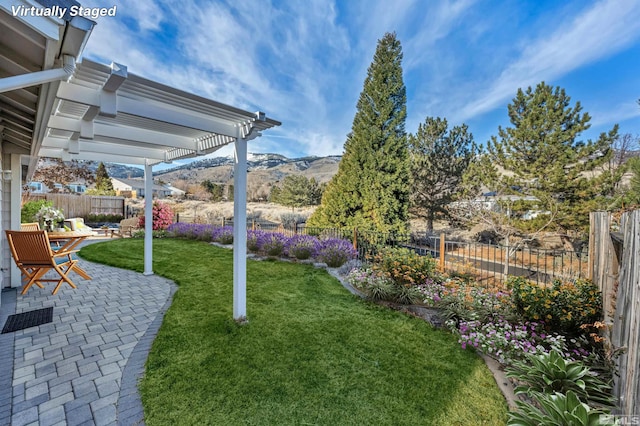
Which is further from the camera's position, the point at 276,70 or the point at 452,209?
the point at 452,209

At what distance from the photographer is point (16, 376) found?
7.80ft

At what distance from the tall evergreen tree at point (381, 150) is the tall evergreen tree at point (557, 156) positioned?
4003 mm

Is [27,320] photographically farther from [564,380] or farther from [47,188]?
[47,188]

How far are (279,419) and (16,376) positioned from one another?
96.2 inches

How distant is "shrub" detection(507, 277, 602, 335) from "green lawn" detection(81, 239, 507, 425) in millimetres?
1010

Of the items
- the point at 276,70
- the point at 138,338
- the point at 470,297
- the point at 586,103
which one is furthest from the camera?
the point at 276,70

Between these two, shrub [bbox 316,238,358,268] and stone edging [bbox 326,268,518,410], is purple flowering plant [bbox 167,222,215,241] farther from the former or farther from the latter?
stone edging [bbox 326,268,518,410]

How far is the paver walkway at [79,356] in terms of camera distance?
2.00m

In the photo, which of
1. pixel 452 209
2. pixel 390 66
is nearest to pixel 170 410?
pixel 390 66

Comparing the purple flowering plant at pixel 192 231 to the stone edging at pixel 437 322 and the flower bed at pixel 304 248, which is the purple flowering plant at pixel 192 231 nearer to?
the flower bed at pixel 304 248

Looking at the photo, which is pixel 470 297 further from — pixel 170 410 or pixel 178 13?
pixel 178 13

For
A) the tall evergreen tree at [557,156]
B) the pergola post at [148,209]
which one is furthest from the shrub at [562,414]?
the tall evergreen tree at [557,156]

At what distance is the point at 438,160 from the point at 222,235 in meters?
11.1

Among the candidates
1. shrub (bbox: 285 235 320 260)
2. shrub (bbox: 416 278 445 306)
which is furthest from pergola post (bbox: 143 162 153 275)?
shrub (bbox: 416 278 445 306)
